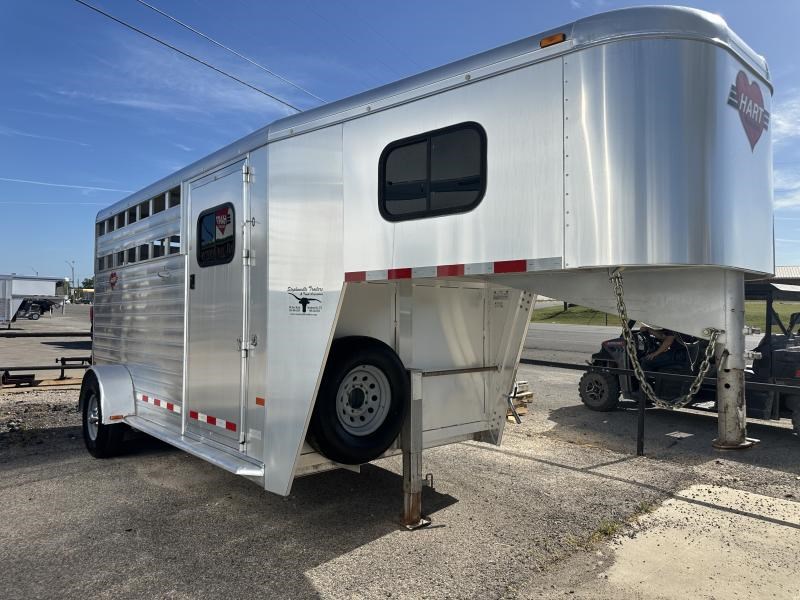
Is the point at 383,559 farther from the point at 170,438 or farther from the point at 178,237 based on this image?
the point at 178,237

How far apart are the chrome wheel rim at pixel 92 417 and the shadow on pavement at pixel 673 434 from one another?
5261mm

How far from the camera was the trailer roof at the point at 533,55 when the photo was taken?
2.70 m

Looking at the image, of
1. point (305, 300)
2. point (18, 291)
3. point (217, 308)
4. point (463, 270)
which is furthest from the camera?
point (18, 291)

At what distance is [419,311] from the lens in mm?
4375

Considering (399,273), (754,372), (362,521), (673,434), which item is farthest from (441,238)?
(754,372)

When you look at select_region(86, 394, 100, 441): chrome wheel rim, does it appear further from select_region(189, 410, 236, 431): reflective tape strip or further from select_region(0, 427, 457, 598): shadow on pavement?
select_region(189, 410, 236, 431): reflective tape strip

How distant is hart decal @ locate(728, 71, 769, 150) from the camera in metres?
2.86

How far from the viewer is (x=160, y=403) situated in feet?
17.7

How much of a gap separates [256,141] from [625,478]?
4428mm

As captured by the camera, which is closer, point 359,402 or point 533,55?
point 533,55

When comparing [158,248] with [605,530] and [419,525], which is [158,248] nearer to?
[419,525]

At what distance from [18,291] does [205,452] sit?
110 ft

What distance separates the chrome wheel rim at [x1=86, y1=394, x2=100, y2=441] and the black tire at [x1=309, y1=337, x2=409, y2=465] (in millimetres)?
3486

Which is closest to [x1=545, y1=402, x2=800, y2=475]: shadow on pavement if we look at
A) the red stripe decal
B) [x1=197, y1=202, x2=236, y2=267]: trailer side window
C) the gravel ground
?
the gravel ground
